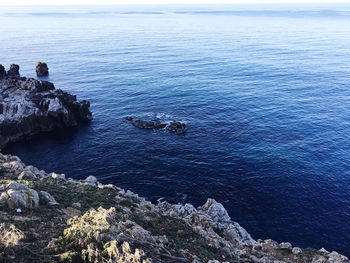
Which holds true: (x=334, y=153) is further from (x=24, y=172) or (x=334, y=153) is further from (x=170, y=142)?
(x=24, y=172)

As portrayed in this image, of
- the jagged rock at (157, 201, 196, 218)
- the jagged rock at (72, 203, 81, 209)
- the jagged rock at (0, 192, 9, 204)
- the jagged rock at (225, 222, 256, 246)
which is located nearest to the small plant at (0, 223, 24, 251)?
the jagged rock at (0, 192, 9, 204)

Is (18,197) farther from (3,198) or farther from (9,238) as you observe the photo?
(9,238)

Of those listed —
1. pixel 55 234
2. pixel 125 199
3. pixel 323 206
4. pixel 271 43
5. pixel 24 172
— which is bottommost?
pixel 323 206

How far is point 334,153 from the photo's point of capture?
5900 cm

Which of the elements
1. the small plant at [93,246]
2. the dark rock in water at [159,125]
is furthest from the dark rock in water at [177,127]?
the small plant at [93,246]

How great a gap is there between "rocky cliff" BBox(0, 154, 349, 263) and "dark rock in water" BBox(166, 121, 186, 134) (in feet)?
101

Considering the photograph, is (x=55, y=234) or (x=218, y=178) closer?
(x=55, y=234)

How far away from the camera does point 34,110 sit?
7106 cm

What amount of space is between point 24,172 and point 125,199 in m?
11.9

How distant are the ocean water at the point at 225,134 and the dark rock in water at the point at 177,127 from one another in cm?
184

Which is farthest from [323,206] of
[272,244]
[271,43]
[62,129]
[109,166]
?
[271,43]

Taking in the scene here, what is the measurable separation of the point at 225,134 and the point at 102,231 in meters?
51.8

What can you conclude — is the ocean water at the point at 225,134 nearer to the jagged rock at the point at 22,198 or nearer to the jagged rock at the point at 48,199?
the jagged rock at the point at 48,199

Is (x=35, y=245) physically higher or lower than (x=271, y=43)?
lower
